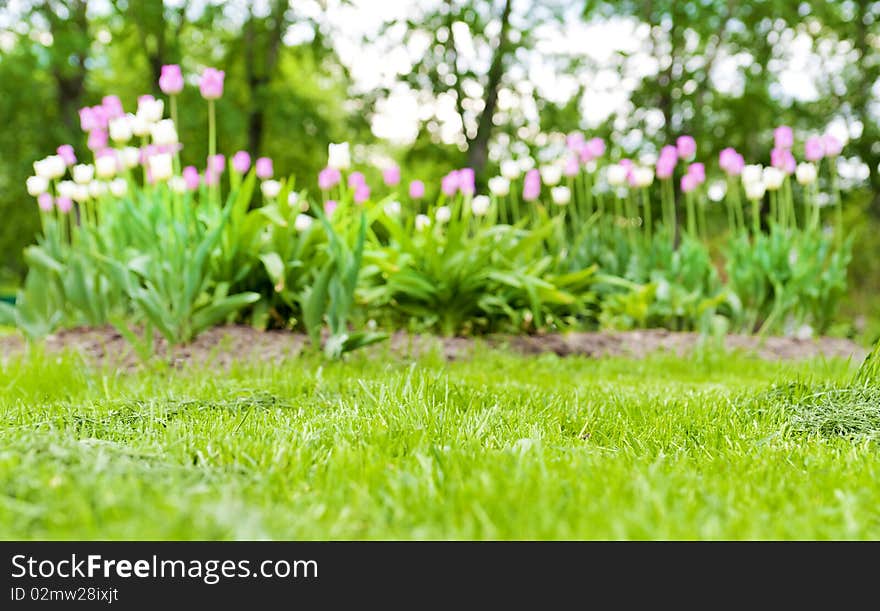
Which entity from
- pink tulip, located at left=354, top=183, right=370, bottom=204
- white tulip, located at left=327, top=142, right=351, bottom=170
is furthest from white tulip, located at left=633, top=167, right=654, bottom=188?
white tulip, located at left=327, top=142, right=351, bottom=170

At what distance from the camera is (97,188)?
4.92 metres

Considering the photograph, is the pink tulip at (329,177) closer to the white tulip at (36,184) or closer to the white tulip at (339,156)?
the white tulip at (339,156)

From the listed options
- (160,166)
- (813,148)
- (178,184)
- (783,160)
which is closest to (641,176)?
(783,160)

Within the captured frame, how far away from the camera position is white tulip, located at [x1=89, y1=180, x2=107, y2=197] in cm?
482

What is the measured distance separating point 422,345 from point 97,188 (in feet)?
8.29

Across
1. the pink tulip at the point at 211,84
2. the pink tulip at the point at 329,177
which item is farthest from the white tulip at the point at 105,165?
the pink tulip at the point at 329,177

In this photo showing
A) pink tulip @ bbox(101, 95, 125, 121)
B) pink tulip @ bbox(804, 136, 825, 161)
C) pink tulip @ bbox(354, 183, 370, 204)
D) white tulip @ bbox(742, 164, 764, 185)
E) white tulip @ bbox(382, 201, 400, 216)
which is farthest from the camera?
white tulip @ bbox(742, 164, 764, 185)

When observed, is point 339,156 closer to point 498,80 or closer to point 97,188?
point 97,188

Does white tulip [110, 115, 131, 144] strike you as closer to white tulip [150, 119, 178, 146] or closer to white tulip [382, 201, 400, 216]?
white tulip [150, 119, 178, 146]

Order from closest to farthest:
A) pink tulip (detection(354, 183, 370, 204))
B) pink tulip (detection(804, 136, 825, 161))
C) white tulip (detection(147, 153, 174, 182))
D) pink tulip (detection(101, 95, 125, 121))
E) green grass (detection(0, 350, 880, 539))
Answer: green grass (detection(0, 350, 880, 539)), white tulip (detection(147, 153, 174, 182)), pink tulip (detection(101, 95, 125, 121)), pink tulip (detection(354, 183, 370, 204)), pink tulip (detection(804, 136, 825, 161))

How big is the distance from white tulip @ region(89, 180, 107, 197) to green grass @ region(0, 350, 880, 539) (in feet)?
7.76

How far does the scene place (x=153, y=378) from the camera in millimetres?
3102
